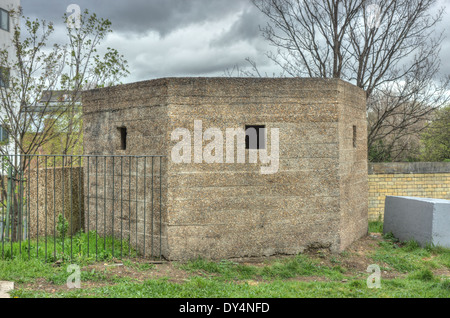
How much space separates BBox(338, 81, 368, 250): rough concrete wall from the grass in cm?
87

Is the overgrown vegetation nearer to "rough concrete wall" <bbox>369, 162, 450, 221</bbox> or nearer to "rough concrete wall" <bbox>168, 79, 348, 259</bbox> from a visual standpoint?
"rough concrete wall" <bbox>168, 79, 348, 259</bbox>

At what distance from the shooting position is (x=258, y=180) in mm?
7715

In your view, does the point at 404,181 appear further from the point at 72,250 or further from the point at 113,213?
the point at 72,250

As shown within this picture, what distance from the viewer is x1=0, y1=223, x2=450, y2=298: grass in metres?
5.73

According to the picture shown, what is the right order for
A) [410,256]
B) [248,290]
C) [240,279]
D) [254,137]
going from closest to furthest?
1. [248,290]
2. [240,279]
3. [254,137]
4. [410,256]

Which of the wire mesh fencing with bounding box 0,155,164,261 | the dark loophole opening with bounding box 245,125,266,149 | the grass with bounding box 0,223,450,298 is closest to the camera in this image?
the grass with bounding box 0,223,450,298

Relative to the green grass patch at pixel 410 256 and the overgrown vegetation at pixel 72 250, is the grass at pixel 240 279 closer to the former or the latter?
the green grass patch at pixel 410 256

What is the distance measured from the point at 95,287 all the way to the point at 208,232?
2.29 meters

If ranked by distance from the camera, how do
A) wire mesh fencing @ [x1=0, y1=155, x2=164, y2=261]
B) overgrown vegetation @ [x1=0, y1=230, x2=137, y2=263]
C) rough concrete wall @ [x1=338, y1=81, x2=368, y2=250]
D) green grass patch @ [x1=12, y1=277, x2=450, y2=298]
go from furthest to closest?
1. rough concrete wall @ [x1=338, y1=81, x2=368, y2=250]
2. wire mesh fencing @ [x1=0, y1=155, x2=164, y2=261]
3. overgrown vegetation @ [x1=0, y1=230, x2=137, y2=263]
4. green grass patch @ [x1=12, y1=277, x2=450, y2=298]

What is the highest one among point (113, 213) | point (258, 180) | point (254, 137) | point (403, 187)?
point (254, 137)

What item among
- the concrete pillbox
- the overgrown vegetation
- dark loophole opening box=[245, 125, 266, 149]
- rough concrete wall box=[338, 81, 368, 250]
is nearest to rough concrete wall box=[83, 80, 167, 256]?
the overgrown vegetation

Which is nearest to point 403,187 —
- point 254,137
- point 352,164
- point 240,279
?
point 352,164

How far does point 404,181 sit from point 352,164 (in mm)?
4659
